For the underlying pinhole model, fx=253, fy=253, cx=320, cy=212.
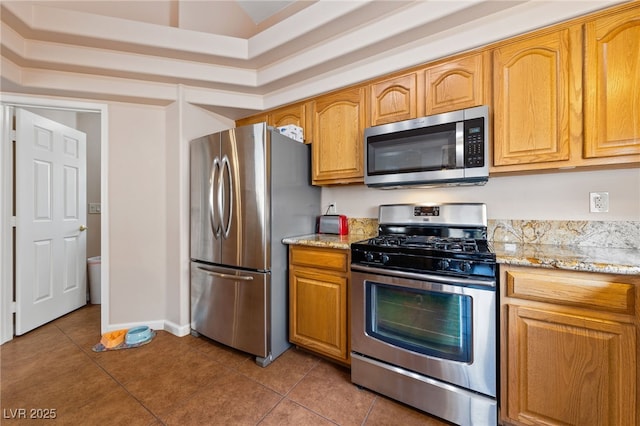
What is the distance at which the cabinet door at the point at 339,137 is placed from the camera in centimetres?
206

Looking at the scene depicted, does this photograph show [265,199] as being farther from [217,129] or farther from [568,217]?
[568,217]

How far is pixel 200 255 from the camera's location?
7.37ft

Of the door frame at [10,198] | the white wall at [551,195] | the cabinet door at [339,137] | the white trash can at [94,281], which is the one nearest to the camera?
the white wall at [551,195]

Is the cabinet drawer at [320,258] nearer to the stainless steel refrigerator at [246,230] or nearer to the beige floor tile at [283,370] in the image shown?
the stainless steel refrigerator at [246,230]

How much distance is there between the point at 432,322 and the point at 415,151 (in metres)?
1.09

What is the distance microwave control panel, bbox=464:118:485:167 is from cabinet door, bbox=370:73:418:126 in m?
0.38

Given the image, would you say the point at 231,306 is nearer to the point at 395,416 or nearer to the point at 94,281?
the point at 395,416

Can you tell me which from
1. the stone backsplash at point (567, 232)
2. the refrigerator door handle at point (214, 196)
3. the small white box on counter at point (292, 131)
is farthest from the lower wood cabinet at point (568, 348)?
the refrigerator door handle at point (214, 196)

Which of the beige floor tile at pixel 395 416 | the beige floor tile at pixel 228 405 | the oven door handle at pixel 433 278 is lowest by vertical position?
the beige floor tile at pixel 395 416

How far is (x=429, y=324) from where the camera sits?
1.43m

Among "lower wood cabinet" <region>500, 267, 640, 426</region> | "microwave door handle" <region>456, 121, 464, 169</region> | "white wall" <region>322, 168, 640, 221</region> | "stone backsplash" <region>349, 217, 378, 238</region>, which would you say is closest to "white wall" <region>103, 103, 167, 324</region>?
"stone backsplash" <region>349, 217, 378, 238</region>

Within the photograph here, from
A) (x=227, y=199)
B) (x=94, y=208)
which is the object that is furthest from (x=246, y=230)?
(x=94, y=208)

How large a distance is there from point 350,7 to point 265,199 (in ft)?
4.56

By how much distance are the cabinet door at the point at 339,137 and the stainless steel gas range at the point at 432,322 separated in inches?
29.5
